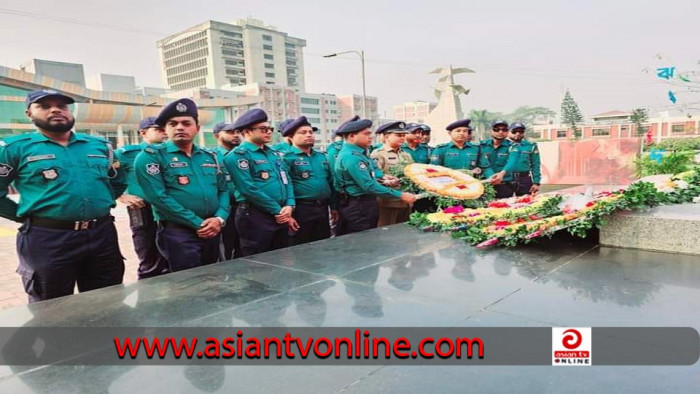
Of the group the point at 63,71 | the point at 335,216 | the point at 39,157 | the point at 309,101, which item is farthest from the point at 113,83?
the point at 39,157

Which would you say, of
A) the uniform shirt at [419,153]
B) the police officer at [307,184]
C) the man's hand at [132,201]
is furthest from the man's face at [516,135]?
the man's hand at [132,201]

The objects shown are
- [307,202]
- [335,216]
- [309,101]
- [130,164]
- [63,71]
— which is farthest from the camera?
[309,101]

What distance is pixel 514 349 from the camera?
1.67m

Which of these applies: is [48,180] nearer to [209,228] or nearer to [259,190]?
[209,228]

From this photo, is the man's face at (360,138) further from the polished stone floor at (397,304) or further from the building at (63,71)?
the building at (63,71)

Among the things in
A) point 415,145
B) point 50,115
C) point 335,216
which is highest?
point 50,115

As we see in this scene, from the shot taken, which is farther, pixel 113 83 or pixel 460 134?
pixel 113 83

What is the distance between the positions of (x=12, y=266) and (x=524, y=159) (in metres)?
7.09

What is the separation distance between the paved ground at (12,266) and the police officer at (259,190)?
2.04 metres

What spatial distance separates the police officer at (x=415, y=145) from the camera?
5844 millimetres

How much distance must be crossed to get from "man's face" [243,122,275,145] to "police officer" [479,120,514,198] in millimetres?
3375

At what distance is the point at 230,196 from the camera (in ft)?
13.6

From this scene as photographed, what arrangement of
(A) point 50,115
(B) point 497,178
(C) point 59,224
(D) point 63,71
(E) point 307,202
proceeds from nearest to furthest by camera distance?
(C) point 59,224
(A) point 50,115
(E) point 307,202
(B) point 497,178
(D) point 63,71

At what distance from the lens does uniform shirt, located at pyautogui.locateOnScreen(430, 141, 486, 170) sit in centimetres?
609
